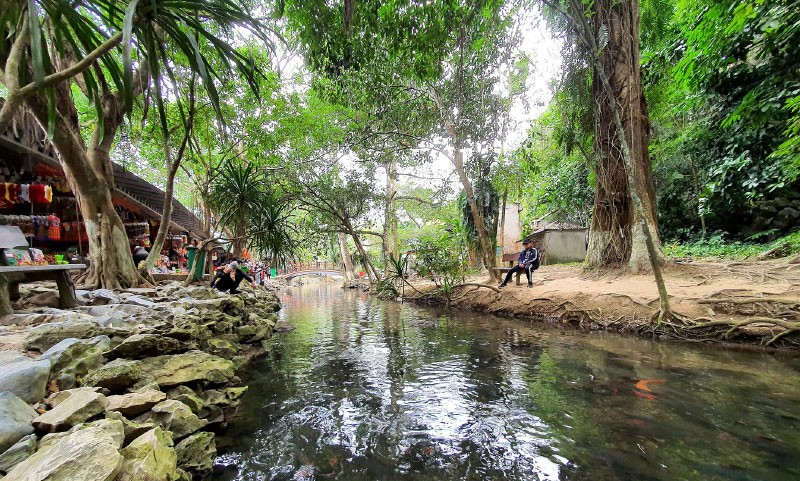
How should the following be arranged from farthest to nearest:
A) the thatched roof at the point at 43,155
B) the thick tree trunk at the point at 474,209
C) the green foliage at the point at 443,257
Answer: the green foliage at the point at 443,257
the thick tree trunk at the point at 474,209
the thatched roof at the point at 43,155

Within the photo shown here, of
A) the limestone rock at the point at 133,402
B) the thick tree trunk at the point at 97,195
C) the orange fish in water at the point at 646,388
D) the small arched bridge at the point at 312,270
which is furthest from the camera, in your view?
the small arched bridge at the point at 312,270

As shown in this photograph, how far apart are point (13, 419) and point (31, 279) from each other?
3.20m

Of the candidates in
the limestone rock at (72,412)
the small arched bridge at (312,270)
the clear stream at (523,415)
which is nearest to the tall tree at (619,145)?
the clear stream at (523,415)

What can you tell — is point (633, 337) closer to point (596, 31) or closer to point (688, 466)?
point (688, 466)

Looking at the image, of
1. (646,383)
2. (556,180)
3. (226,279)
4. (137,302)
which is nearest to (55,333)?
(137,302)

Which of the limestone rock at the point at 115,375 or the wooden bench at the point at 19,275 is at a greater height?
the wooden bench at the point at 19,275

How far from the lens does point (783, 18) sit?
21.7ft

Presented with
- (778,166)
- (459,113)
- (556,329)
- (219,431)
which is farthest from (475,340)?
(778,166)

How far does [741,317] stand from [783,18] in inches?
234

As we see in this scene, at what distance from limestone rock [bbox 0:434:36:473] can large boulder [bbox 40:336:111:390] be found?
91 centimetres

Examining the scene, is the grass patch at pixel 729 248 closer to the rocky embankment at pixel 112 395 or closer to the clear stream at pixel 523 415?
the clear stream at pixel 523 415

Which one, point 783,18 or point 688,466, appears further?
point 783,18

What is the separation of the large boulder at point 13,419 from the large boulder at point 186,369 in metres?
1.22

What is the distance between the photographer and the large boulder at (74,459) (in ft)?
4.87
